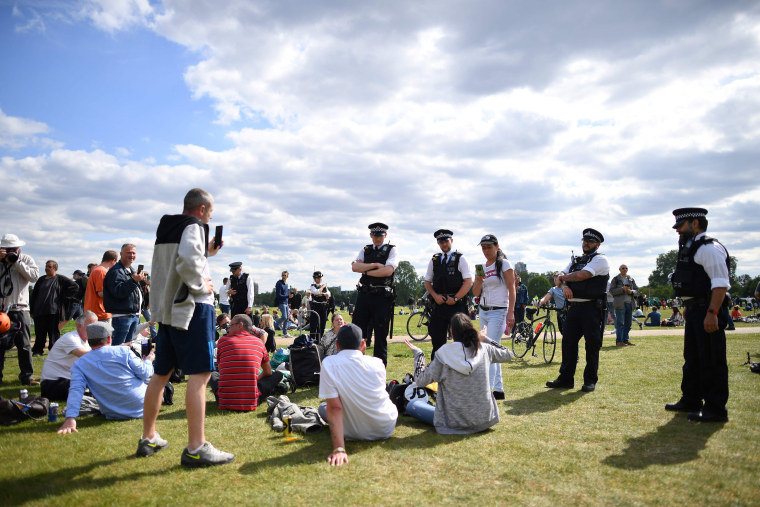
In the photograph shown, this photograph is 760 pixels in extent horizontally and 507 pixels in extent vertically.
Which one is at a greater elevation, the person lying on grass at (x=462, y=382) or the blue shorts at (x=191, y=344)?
the blue shorts at (x=191, y=344)

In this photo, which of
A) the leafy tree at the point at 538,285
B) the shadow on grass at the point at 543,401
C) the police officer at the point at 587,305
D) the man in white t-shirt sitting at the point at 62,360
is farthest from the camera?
the leafy tree at the point at 538,285

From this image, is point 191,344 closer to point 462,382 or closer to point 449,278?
point 462,382

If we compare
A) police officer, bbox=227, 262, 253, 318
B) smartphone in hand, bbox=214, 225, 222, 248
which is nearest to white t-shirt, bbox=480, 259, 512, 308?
smartphone in hand, bbox=214, 225, 222, 248

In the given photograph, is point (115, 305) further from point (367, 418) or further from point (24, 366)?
point (367, 418)

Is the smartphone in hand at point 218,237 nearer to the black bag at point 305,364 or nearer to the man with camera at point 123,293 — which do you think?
the man with camera at point 123,293

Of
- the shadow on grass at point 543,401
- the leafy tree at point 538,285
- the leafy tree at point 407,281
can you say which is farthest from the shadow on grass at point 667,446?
the leafy tree at point 538,285

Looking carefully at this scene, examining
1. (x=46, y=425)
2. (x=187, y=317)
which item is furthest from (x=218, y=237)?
(x=46, y=425)

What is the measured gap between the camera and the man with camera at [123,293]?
6.75 m

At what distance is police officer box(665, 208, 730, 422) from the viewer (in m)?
4.94

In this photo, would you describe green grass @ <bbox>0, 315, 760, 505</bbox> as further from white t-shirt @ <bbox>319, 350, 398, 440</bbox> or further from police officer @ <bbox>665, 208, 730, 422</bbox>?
police officer @ <bbox>665, 208, 730, 422</bbox>

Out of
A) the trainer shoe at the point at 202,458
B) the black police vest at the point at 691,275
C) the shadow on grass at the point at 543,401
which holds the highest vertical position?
the black police vest at the point at 691,275

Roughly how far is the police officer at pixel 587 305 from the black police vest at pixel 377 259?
8.56 feet

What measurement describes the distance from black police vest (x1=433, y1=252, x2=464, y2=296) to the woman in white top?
27 cm

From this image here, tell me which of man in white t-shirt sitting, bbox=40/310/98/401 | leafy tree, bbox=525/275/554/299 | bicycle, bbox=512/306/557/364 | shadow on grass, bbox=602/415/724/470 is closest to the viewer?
shadow on grass, bbox=602/415/724/470
